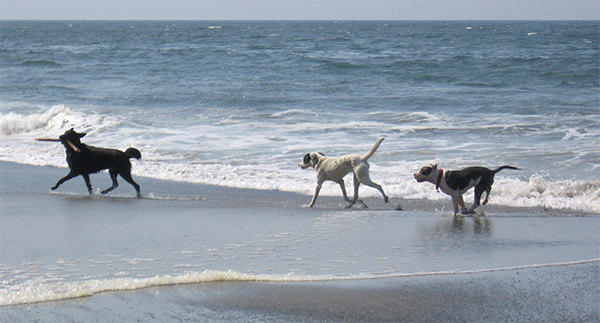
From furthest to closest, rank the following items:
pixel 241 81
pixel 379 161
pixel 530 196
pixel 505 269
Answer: pixel 241 81, pixel 379 161, pixel 530 196, pixel 505 269

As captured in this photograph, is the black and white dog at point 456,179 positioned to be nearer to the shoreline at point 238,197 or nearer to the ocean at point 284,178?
the shoreline at point 238,197

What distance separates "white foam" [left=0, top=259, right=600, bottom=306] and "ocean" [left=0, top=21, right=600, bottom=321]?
17mm

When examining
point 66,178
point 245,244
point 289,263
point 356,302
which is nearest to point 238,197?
point 66,178

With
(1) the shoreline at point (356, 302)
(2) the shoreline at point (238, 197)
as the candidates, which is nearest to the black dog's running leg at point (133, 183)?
(2) the shoreline at point (238, 197)

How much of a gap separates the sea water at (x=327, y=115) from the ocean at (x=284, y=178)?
7 cm

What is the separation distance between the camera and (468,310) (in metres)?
5.39

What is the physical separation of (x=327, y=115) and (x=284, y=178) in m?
8.42

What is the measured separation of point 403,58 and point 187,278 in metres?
32.9

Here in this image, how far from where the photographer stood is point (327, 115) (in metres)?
20.6

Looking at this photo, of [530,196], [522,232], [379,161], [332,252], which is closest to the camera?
[332,252]

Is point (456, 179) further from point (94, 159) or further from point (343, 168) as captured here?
point (94, 159)

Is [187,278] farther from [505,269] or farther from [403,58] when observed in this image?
[403,58]

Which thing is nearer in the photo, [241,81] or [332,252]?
[332,252]

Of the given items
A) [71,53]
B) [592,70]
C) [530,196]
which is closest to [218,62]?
[71,53]
